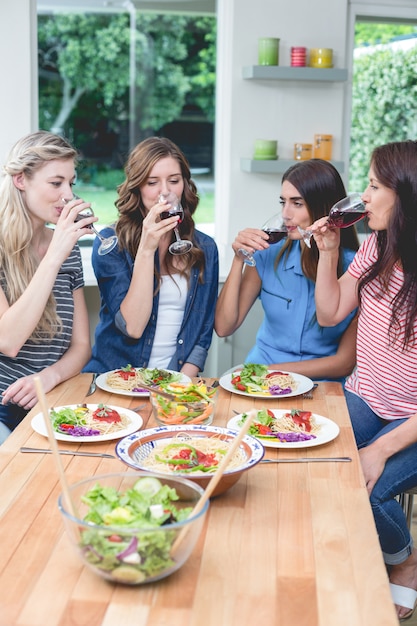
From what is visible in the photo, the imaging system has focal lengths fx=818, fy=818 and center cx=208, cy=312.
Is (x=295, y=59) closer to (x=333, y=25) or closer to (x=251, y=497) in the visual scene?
(x=333, y=25)

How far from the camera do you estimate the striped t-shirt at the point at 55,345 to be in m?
2.47

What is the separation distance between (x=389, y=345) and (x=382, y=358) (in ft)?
0.15

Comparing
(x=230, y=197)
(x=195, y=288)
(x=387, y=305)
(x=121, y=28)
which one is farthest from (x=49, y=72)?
(x=387, y=305)

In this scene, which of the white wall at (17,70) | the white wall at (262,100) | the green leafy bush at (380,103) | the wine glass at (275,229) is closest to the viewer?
the wine glass at (275,229)

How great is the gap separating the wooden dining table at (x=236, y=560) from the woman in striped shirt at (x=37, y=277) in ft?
1.90

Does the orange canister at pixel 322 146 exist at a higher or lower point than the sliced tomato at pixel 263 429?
higher

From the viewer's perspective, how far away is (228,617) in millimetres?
1157

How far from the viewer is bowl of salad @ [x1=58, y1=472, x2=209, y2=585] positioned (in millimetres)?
1156

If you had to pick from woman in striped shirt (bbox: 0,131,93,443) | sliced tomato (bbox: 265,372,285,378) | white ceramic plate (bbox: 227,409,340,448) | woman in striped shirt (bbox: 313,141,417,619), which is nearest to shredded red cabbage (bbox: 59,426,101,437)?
white ceramic plate (bbox: 227,409,340,448)

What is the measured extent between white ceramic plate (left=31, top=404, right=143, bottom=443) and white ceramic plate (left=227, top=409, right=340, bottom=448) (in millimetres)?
222

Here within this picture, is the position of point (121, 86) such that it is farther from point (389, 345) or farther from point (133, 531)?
point (133, 531)

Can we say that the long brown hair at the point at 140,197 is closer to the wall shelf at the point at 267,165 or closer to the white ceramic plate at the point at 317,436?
the white ceramic plate at the point at 317,436

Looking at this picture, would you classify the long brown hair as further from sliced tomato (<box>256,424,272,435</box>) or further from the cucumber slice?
the cucumber slice

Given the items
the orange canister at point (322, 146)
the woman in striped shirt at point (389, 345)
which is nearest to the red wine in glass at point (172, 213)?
the woman in striped shirt at point (389, 345)
